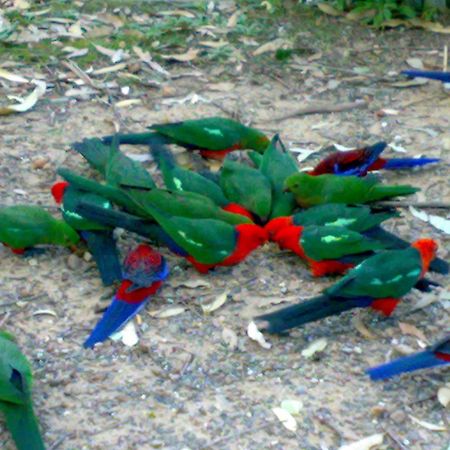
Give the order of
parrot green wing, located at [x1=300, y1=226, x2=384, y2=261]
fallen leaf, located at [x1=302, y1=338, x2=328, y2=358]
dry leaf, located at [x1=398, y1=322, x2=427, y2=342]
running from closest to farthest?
fallen leaf, located at [x1=302, y1=338, x2=328, y2=358]
dry leaf, located at [x1=398, y1=322, x2=427, y2=342]
parrot green wing, located at [x1=300, y1=226, x2=384, y2=261]

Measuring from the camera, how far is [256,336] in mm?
3793

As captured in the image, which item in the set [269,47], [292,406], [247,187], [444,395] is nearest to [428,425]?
[444,395]

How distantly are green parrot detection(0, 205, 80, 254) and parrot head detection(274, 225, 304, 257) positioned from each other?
0.87 meters

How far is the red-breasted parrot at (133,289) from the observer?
3.80 metres

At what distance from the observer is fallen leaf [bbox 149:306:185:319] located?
3.94 m

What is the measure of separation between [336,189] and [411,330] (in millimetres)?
880

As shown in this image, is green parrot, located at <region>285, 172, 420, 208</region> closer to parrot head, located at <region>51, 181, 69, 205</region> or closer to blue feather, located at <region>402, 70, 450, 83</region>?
parrot head, located at <region>51, 181, 69, 205</region>

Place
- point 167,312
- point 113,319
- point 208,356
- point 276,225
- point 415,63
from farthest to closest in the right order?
point 415,63 < point 276,225 < point 167,312 < point 113,319 < point 208,356

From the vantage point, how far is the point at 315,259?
4.14 meters

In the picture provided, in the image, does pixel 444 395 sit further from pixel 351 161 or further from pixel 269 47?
pixel 269 47

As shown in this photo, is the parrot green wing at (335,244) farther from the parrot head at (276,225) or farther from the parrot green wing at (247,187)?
the parrot green wing at (247,187)

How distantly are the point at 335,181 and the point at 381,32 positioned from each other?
2063mm

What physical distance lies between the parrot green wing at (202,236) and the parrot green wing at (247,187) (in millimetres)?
334

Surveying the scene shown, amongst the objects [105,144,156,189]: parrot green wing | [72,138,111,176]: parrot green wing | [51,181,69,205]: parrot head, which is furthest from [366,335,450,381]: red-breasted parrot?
[72,138,111,176]: parrot green wing
